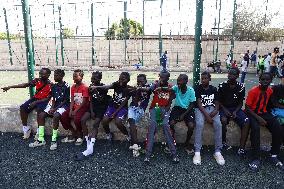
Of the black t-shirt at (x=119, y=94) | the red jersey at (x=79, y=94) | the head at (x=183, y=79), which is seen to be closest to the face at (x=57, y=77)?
the red jersey at (x=79, y=94)

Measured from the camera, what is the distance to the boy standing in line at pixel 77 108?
5.09m

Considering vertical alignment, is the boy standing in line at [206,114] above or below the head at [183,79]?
below

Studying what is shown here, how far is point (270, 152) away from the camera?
15.2ft

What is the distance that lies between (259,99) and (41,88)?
3.66 m

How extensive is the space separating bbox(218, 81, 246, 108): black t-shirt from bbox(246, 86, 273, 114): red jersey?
0.20 meters

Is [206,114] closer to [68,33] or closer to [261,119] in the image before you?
[261,119]

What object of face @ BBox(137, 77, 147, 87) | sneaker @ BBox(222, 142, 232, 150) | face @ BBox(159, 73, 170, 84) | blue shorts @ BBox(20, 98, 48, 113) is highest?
face @ BBox(159, 73, 170, 84)

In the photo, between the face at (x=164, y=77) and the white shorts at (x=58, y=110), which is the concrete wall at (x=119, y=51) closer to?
the white shorts at (x=58, y=110)

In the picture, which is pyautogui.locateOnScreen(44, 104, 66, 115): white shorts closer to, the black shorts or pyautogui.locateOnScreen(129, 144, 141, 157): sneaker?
pyautogui.locateOnScreen(129, 144, 141, 157): sneaker

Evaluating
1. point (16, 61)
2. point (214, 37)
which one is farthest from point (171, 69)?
point (16, 61)

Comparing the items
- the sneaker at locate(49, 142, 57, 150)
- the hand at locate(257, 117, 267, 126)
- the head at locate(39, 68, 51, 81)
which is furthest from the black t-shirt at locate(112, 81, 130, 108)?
the hand at locate(257, 117, 267, 126)

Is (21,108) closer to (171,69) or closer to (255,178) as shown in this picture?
(255,178)

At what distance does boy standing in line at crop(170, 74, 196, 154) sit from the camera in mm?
4832

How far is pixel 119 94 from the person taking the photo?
17.1ft
